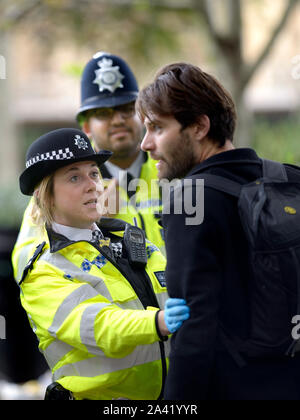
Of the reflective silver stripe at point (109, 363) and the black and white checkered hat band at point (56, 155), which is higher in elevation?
the black and white checkered hat band at point (56, 155)

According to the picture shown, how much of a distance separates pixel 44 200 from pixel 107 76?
1.26m

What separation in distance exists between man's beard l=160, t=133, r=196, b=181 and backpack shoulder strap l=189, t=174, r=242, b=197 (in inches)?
5.4

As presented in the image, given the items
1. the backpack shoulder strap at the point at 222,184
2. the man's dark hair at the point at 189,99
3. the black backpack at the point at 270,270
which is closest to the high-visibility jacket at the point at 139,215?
the man's dark hair at the point at 189,99

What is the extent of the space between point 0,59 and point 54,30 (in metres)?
1.36

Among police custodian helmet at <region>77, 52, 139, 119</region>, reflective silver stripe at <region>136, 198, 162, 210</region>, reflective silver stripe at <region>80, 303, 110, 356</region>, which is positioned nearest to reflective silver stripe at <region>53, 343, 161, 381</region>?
reflective silver stripe at <region>80, 303, 110, 356</region>

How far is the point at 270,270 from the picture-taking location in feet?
7.05

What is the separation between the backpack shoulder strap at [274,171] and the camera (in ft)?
7.57

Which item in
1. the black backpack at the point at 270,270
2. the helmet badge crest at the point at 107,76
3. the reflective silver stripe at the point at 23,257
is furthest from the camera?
the helmet badge crest at the point at 107,76

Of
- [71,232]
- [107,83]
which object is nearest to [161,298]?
[71,232]

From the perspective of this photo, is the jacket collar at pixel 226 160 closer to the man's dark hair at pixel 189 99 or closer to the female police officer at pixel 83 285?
the man's dark hair at pixel 189 99

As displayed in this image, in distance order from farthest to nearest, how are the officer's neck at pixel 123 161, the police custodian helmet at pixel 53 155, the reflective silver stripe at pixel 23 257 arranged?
the officer's neck at pixel 123 161 → the reflective silver stripe at pixel 23 257 → the police custodian helmet at pixel 53 155

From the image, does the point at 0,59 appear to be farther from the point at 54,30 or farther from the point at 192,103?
the point at 192,103

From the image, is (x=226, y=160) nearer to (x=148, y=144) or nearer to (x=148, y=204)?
(x=148, y=144)

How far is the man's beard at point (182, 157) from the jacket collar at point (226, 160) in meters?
0.05
